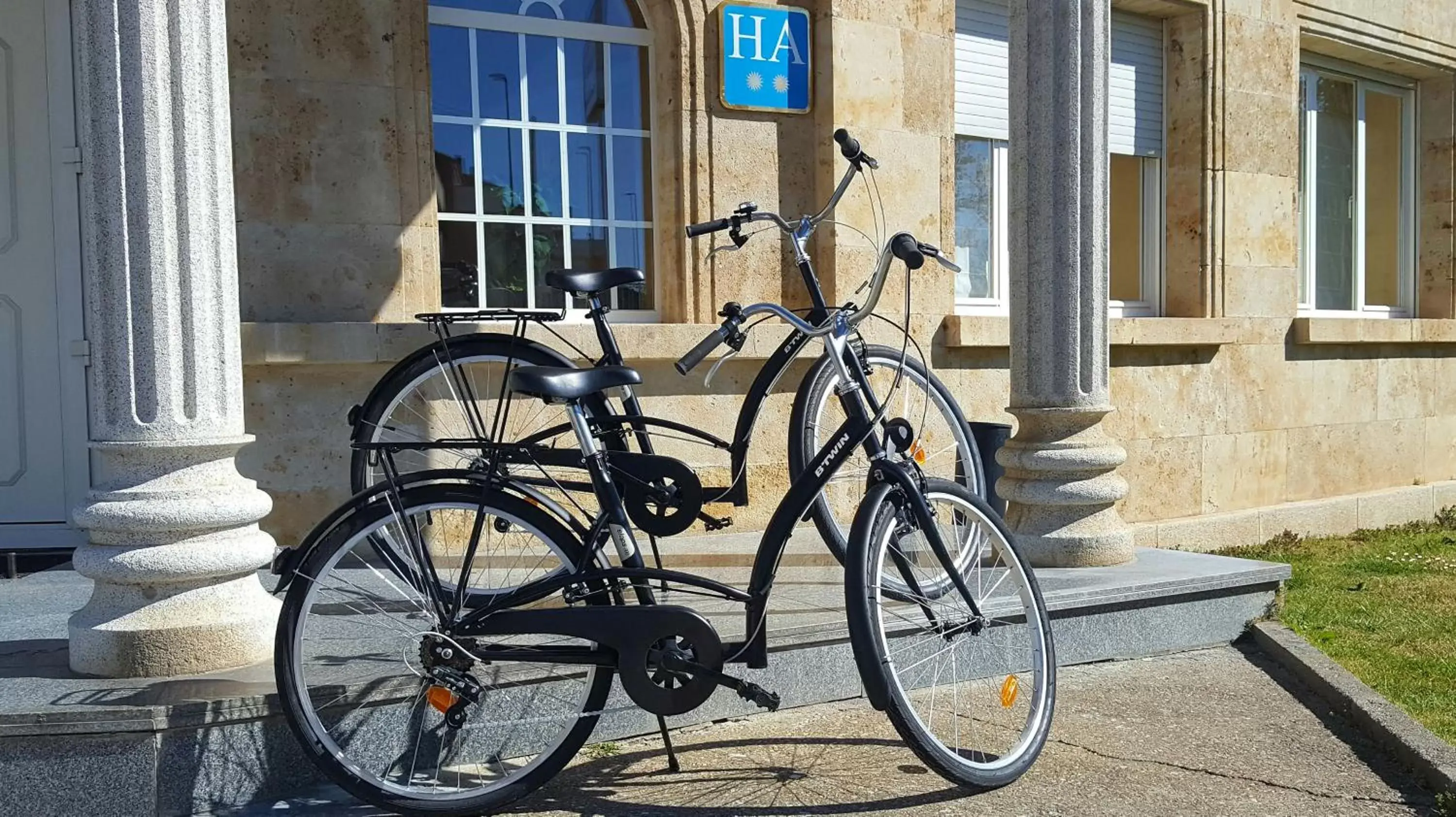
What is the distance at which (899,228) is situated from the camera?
6.87 meters

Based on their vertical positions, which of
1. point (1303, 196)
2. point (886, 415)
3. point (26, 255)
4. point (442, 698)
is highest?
point (1303, 196)

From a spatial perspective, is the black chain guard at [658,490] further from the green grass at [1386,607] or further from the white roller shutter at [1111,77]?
the white roller shutter at [1111,77]

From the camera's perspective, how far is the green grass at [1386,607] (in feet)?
14.9

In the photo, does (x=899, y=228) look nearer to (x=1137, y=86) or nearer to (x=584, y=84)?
(x=584, y=84)

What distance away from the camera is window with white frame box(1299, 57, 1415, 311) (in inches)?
366

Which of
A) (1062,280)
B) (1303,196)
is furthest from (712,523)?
(1303,196)

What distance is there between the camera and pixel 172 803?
3170mm

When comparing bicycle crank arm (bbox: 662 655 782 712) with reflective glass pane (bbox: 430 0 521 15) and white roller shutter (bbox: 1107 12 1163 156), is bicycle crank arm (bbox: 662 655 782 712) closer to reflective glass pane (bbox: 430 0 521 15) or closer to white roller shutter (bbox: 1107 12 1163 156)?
reflective glass pane (bbox: 430 0 521 15)

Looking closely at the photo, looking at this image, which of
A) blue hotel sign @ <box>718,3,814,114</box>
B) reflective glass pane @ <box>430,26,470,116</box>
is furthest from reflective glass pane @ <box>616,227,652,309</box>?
reflective glass pane @ <box>430,26,470,116</box>

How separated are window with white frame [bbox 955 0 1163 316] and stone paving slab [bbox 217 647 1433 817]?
133 inches

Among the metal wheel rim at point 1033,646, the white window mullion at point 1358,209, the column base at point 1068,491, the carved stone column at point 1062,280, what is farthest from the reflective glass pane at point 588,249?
the white window mullion at point 1358,209

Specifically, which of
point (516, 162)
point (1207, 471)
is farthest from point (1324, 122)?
point (516, 162)

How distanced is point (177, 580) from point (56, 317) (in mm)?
2589

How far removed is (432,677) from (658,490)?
777mm
